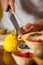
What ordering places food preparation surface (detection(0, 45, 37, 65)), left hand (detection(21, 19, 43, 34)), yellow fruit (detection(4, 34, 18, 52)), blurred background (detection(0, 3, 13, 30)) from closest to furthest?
1. food preparation surface (detection(0, 45, 37, 65))
2. yellow fruit (detection(4, 34, 18, 52))
3. left hand (detection(21, 19, 43, 34))
4. blurred background (detection(0, 3, 13, 30))

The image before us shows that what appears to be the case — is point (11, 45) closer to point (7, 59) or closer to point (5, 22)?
point (7, 59)

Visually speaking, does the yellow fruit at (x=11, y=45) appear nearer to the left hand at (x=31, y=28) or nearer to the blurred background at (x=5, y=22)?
the left hand at (x=31, y=28)

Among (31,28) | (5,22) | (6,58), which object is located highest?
(6,58)

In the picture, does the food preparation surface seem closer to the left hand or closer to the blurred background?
the left hand

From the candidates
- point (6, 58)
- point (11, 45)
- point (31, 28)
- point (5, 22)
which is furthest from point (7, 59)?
point (5, 22)

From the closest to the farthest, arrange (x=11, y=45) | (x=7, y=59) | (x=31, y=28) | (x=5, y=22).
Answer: (x=7, y=59) < (x=11, y=45) < (x=31, y=28) < (x=5, y=22)

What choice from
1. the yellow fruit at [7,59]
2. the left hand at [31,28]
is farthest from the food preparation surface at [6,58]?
the left hand at [31,28]

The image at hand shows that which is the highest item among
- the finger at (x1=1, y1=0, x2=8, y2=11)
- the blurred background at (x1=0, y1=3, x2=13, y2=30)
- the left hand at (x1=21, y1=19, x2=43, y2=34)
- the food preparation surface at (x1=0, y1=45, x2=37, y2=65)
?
the finger at (x1=1, y1=0, x2=8, y2=11)

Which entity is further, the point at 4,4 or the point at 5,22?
the point at 5,22

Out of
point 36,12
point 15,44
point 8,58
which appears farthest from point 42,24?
point 8,58

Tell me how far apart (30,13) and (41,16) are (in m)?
0.10

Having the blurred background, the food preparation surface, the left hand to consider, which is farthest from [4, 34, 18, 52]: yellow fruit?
the blurred background

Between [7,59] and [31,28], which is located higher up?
[7,59]

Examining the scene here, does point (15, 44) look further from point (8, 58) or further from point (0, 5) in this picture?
point (0, 5)
